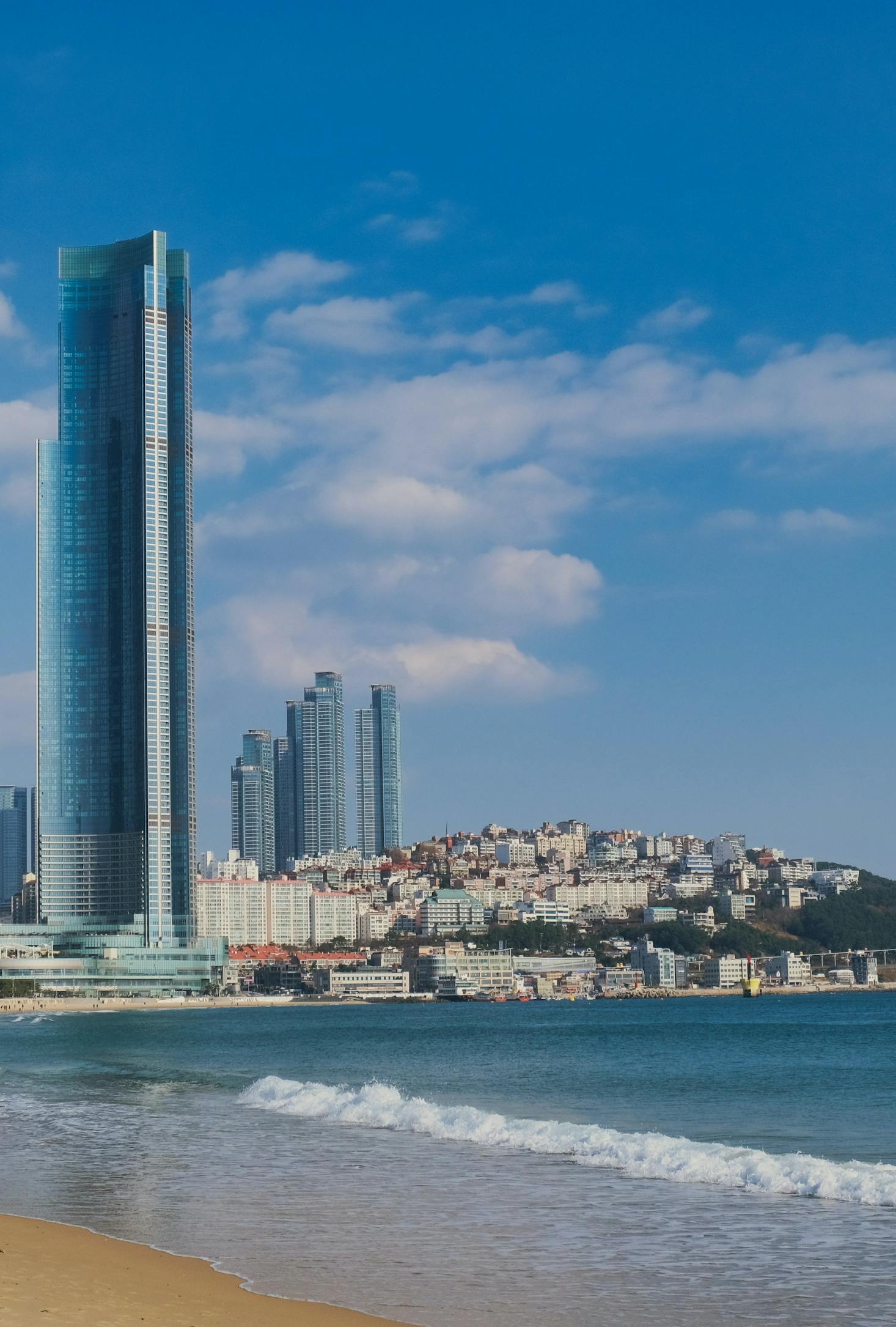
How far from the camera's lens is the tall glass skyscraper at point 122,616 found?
6265 inches

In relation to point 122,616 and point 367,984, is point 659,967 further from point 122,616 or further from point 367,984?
point 122,616

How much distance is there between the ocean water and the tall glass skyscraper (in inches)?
4383

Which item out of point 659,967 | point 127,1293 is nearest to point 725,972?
point 659,967

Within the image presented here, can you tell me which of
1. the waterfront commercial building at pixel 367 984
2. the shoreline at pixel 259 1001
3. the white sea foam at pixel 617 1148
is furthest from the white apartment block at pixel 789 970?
the white sea foam at pixel 617 1148

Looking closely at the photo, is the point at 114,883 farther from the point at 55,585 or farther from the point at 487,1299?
the point at 487,1299

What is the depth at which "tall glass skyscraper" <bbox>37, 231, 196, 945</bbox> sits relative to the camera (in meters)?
159

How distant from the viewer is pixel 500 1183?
19438 millimetres

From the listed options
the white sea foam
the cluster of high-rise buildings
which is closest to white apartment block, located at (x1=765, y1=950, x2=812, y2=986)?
the cluster of high-rise buildings

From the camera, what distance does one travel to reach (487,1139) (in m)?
25.0

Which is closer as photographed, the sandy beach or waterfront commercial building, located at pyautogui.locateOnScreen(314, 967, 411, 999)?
the sandy beach

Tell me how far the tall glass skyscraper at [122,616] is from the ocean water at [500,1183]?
365 ft

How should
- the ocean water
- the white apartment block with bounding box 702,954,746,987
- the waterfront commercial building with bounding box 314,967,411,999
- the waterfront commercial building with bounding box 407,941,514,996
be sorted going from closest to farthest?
the ocean water < the waterfront commercial building with bounding box 314,967,411,999 < the waterfront commercial building with bounding box 407,941,514,996 < the white apartment block with bounding box 702,954,746,987

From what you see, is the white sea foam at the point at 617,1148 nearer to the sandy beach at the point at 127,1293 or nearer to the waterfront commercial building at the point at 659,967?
the sandy beach at the point at 127,1293

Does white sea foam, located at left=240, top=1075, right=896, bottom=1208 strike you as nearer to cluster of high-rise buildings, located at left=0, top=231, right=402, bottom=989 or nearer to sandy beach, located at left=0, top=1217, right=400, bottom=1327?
sandy beach, located at left=0, top=1217, right=400, bottom=1327
